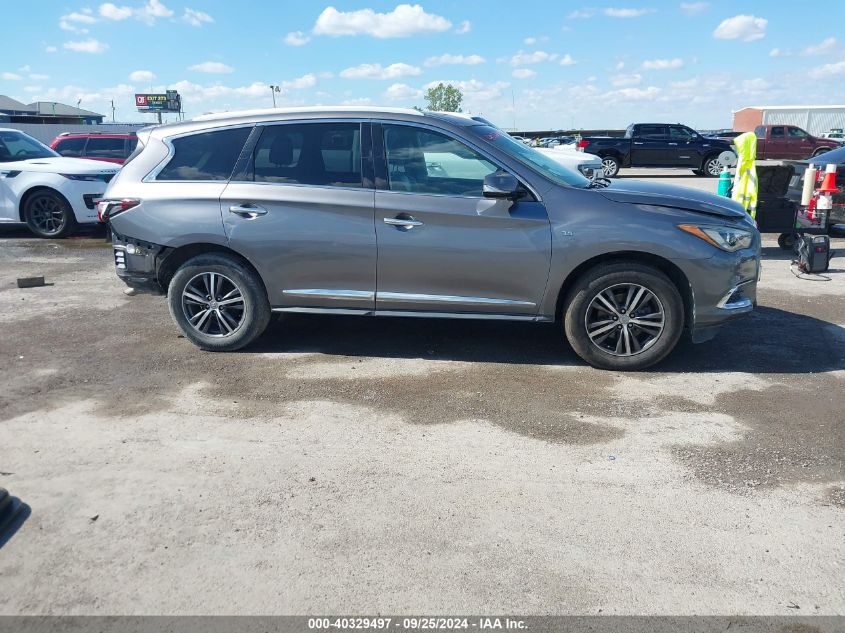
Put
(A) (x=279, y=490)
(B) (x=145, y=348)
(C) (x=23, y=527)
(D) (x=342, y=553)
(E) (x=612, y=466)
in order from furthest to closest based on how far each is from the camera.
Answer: (B) (x=145, y=348)
(E) (x=612, y=466)
(A) (x=279, y=490)
(C) (x=23, y=527)
(D) (x=342, y=553)

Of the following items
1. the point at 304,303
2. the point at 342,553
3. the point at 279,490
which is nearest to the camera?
the point at 342,553

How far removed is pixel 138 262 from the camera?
5.80 meters

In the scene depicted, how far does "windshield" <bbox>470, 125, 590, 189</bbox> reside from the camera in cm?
535

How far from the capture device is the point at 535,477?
375 centimetres

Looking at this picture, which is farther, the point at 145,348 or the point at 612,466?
the point at 145,348

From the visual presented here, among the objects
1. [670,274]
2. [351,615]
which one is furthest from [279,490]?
[670,274]

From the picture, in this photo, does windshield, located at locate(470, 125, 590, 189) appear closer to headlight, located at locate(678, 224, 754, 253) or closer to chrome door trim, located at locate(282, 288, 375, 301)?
headlight, located at locate(678, 224, 754, 253)

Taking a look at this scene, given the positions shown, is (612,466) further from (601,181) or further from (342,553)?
(601,181)

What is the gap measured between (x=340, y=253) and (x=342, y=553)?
9.25ft

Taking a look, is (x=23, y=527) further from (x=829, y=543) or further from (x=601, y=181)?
(x=601, y=181)

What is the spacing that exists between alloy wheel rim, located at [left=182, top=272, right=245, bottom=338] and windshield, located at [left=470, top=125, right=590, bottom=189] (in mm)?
2347

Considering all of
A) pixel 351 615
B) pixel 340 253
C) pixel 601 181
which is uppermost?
pixel 601 181

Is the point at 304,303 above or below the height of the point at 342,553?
above

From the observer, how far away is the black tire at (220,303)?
223 inches
